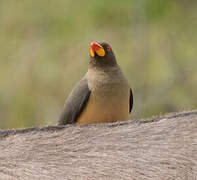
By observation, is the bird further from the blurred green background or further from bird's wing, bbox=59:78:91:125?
the blurred green background

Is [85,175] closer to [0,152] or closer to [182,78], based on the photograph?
[0,152]

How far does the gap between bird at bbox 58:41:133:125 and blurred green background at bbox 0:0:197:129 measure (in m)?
3.64

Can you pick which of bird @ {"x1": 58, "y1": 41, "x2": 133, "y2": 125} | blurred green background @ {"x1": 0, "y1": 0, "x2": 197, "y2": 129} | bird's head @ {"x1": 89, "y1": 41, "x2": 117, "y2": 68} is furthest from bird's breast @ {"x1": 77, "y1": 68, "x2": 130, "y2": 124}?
blurred green background @ {"x1": 0, "y1": 0, "x2": 197, "y2": 129}

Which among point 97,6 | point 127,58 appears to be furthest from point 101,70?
point 97,6

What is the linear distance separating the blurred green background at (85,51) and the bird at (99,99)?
3.64 m

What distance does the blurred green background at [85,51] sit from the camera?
8.02 meters

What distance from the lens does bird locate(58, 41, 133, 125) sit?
3418 mm

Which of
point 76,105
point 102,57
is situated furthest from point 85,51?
point 76,105

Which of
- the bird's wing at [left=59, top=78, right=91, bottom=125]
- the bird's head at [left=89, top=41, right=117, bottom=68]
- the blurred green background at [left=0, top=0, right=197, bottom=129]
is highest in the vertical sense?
the bird's head at [left=89, top=41, right=117, bottom=68]

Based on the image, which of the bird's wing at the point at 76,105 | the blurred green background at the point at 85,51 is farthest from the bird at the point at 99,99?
the blurred green background at the point at 85,51

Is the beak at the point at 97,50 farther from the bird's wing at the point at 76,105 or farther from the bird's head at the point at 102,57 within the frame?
the bird's wing at the point at 76,105

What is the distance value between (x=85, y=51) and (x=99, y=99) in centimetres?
455

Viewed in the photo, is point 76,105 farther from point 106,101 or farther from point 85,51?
point 85,51

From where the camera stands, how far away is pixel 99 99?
3422mm
